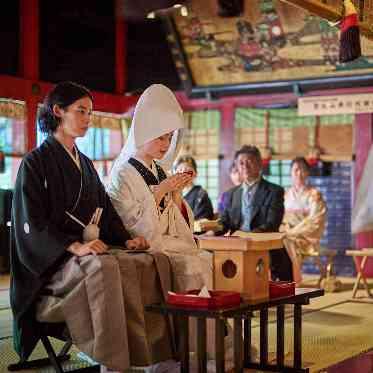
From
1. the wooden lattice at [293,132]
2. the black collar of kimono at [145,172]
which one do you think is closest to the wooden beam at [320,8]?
the black collar of kimono at [145,172]

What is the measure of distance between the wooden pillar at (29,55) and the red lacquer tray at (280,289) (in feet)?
17.8

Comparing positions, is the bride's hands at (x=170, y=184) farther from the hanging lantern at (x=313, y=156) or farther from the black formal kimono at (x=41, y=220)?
the hanging lantern at (x=313, y=156)

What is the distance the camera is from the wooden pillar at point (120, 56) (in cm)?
1030

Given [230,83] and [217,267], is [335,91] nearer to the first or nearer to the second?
[230,83]

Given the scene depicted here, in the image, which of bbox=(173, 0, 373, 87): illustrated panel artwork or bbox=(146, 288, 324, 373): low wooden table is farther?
bbox=(173, 0, 373, 87): illustrated panel artwork

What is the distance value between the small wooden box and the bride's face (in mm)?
702

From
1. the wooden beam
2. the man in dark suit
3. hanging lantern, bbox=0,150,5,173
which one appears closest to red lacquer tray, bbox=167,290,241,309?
the wooden beam

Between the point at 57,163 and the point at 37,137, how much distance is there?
5.15 m

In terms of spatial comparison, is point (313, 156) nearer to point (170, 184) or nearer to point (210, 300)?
point (170, 184)

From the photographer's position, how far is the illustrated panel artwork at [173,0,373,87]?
362 inches

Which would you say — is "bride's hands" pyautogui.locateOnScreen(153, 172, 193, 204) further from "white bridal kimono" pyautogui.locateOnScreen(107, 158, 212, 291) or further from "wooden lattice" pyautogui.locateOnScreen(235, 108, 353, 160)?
"wooden lattice" pyautogui.locateOnScreen(235, 108, 353, 160)

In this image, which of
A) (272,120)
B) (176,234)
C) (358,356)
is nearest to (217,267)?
(176,234)

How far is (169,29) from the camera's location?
1007 cm

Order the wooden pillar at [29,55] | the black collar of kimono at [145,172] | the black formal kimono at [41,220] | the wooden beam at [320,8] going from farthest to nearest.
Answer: the wooden pillar at [29,55]
the wooden beam at [320,8]
the black collar of kimono at [145,172]
the black formal kimono at [41,220]
